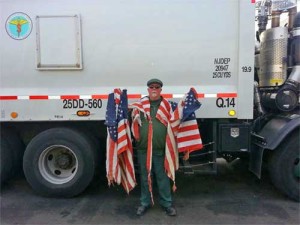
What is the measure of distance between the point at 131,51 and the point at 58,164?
1.81m

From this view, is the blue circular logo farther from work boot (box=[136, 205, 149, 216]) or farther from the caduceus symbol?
work boot (box=[136, 205, 149, 216])

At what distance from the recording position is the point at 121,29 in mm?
4129

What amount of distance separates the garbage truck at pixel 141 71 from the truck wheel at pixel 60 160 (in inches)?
0.5

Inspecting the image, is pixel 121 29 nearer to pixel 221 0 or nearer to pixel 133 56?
pixel 133 56

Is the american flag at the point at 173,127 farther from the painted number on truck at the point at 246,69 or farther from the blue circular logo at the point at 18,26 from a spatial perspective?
the blue circular logo at the point at 18,26

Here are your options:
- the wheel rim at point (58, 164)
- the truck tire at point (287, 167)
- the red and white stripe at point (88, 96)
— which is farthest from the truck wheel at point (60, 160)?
the truck tire at point (287, 167)

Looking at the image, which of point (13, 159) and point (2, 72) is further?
point (13, 159)

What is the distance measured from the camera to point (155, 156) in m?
3.88

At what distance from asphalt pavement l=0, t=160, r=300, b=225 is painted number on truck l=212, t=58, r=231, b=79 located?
161 cm

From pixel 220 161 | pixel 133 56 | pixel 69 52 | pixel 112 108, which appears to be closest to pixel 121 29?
pixel 133 56

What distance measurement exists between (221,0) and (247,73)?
941 millimetres

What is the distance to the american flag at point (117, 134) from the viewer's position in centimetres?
379

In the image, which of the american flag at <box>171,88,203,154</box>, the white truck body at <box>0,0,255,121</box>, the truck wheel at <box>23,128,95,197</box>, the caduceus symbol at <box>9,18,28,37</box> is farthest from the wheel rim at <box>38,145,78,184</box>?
the caduceus symbol at <box>9,18,28,37</box>

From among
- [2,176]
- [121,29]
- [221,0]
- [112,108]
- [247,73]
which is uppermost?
[221,0]
